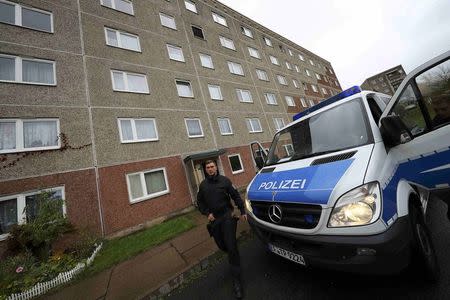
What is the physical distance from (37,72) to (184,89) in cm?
712

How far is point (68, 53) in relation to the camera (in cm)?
963

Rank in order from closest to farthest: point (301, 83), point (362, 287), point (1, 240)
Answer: point (362, 287) < point (1, 240) < point (301, 83)

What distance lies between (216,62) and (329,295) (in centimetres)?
1717

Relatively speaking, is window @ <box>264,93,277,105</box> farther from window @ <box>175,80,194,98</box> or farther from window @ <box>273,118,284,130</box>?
window @ <box>175,80,194,98</box>

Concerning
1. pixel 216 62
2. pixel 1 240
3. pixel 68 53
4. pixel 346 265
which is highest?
A: pixel 216 62

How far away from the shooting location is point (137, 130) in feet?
34.0

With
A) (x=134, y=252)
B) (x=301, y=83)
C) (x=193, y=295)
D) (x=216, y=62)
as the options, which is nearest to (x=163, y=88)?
(x=216, y=62)

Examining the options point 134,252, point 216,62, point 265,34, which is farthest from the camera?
point 265,34

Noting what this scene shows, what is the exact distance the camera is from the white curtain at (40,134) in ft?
25.5

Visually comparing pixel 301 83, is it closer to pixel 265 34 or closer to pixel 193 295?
pixel 265 34

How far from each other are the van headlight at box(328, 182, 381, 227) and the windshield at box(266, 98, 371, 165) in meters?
0.76

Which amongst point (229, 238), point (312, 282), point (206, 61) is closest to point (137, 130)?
point (229, 238)

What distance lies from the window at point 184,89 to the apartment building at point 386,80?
7541 centimetres

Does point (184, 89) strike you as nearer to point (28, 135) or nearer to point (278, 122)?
point (28, 135)
